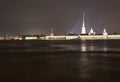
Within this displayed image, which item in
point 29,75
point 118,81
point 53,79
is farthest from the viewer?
point 29,75

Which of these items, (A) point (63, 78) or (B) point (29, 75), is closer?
(A) point (63, 78)

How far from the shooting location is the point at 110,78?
725 inches

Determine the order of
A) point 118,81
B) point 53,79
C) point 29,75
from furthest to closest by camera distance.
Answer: point 29,75
point 53,79
point 118,81

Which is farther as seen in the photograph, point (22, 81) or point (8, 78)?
point (8, 78)

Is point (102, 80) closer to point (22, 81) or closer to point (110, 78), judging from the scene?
point (110, 78)

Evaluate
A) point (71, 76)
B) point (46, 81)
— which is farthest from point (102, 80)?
point (46, 81)

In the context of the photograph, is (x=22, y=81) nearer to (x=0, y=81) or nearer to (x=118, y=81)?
(x=0, y=81)

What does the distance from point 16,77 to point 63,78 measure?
3.57m

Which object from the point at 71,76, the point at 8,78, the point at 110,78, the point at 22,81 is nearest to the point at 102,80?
the point at 110,78

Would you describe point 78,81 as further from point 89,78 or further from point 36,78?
point 36,78

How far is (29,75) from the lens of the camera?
20.0m

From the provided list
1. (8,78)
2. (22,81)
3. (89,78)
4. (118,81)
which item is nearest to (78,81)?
(89,78)

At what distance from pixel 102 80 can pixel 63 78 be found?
2.84 meters

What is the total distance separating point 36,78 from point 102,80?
4.79 metres
